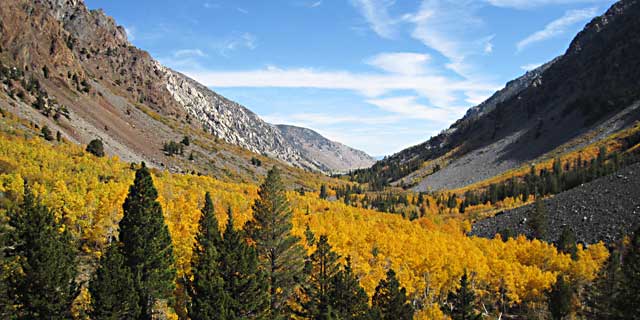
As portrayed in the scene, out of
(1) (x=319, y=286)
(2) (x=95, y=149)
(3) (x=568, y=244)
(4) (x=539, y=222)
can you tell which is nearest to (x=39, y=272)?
(1) (x=319, y=286)

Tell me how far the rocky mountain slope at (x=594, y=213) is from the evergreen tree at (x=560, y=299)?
26.6 metres

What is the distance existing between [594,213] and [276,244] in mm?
71201

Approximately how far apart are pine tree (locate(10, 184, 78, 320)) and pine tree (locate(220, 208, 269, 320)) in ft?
27.1

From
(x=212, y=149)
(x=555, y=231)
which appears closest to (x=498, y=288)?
(x=555, y=231)

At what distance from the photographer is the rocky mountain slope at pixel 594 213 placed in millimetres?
71806

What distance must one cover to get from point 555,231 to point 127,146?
108301mm

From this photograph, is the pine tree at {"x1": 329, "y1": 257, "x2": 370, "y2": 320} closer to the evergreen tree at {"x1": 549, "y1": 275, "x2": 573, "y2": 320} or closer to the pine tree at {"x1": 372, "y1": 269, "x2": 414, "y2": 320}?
the pine tree at {"x1": 372, "y1": 269, "x2": 414, "y2": 320}

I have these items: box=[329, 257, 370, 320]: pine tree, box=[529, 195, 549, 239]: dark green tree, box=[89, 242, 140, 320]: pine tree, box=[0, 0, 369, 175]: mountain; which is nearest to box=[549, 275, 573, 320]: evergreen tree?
box=[529, 195, 549, 239]: dark green tree

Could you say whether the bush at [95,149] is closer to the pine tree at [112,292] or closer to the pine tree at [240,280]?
the pine tree at [112,292]

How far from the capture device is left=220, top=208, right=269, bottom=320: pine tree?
23711mm

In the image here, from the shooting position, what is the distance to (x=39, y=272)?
2098 cm

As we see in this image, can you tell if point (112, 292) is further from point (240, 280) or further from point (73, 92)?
point (73, 92)

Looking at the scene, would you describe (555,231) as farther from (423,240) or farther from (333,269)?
(333,269)

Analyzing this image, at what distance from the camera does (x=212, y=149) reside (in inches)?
6718
